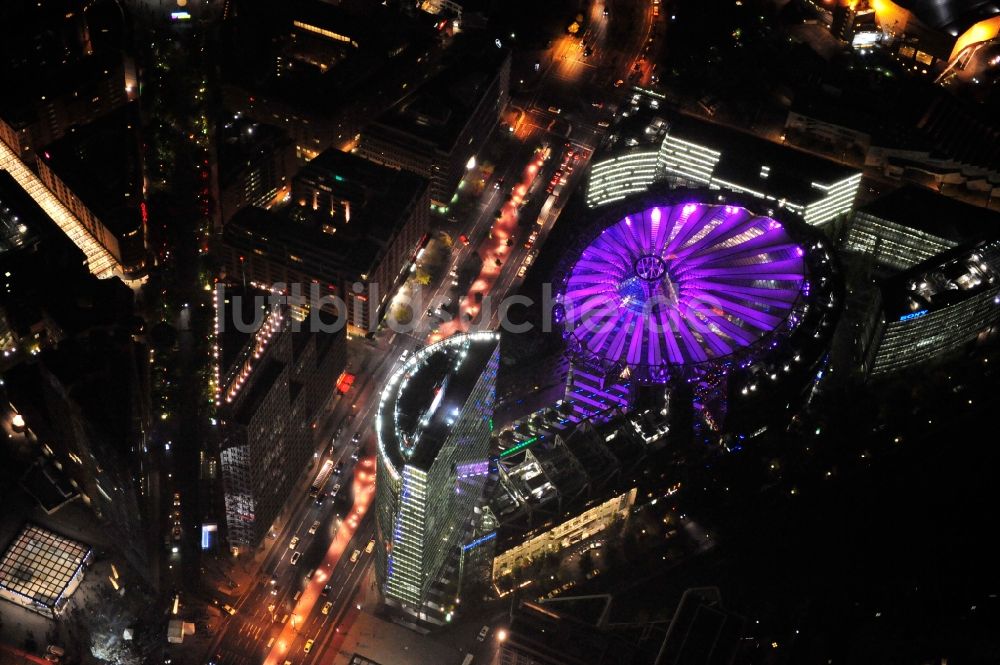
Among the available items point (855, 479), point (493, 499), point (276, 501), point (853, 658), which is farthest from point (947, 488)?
point (276, 501)

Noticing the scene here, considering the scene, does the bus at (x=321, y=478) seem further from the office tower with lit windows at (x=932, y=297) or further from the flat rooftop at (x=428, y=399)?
the office tower with lit windows at (x=932, y=297)

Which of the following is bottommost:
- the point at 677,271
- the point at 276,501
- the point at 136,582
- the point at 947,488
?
the point at 136,582

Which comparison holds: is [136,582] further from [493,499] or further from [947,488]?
[947,488]

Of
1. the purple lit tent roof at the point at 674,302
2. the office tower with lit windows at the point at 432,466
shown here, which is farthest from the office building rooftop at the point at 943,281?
the office tower with lit windows at the point at 432,466

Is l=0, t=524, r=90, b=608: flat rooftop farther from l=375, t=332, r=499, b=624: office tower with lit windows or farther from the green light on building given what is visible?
the green light on building

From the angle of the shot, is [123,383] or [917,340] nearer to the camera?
[123,383]

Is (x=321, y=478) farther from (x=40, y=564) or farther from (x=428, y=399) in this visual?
(x=428, y=399)
